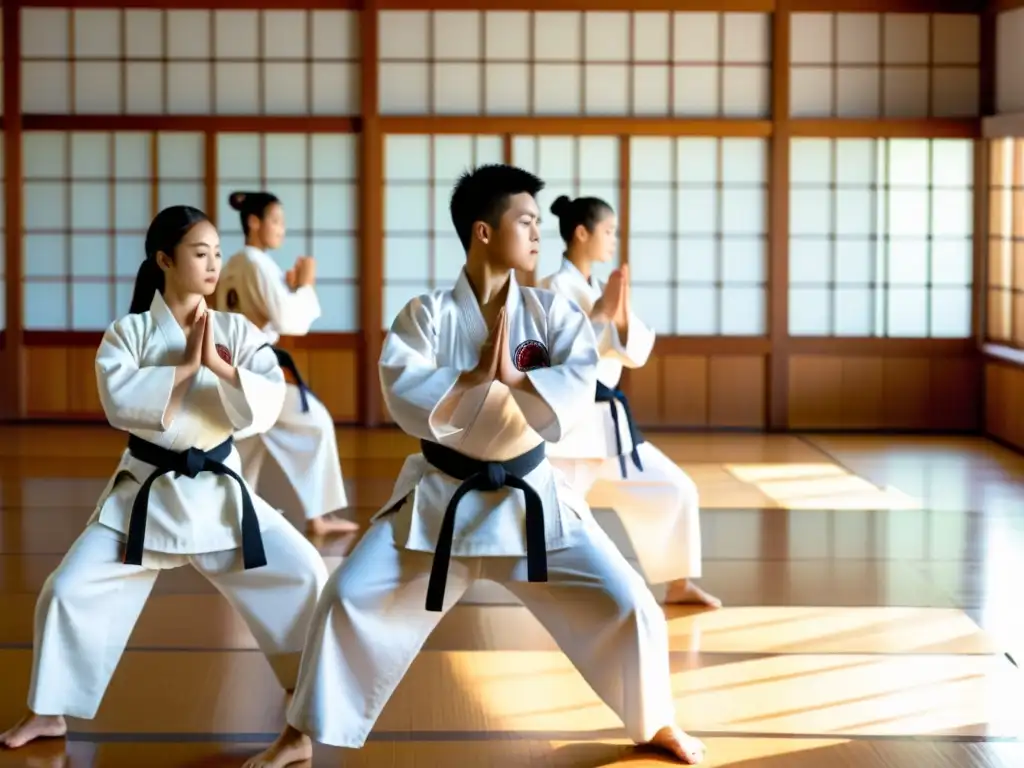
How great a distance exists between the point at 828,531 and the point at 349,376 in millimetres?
4012

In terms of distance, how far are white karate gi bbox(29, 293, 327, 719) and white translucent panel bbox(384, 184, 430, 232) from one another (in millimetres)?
5794

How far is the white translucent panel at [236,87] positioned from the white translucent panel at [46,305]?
1456mm

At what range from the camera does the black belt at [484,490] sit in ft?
10.6

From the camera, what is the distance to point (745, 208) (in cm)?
933

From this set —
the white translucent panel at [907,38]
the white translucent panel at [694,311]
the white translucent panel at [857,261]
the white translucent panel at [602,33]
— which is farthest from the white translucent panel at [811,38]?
the white translucent panel at [694,311]

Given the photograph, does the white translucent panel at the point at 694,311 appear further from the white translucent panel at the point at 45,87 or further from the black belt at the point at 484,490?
the black belt at the point at 484,490

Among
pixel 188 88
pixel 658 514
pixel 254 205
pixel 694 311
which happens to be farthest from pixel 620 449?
pixel 188 88

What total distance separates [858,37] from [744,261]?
1.45m

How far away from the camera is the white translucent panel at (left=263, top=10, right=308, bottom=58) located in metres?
9.28

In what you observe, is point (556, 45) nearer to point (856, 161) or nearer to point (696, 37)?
point (696, 37)

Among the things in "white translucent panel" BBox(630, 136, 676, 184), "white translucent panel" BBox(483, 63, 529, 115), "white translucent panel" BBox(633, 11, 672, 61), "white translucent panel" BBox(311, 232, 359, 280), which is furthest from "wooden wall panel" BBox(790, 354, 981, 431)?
"white translucent panel" BBox(311, 232, 359, 280)

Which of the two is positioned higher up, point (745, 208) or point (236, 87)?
point (236, 87)

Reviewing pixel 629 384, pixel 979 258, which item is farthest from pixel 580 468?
pixel 979 258

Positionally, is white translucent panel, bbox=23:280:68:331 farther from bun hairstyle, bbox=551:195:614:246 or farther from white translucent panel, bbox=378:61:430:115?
bun hairstyle, bbox=551:195:614:246
